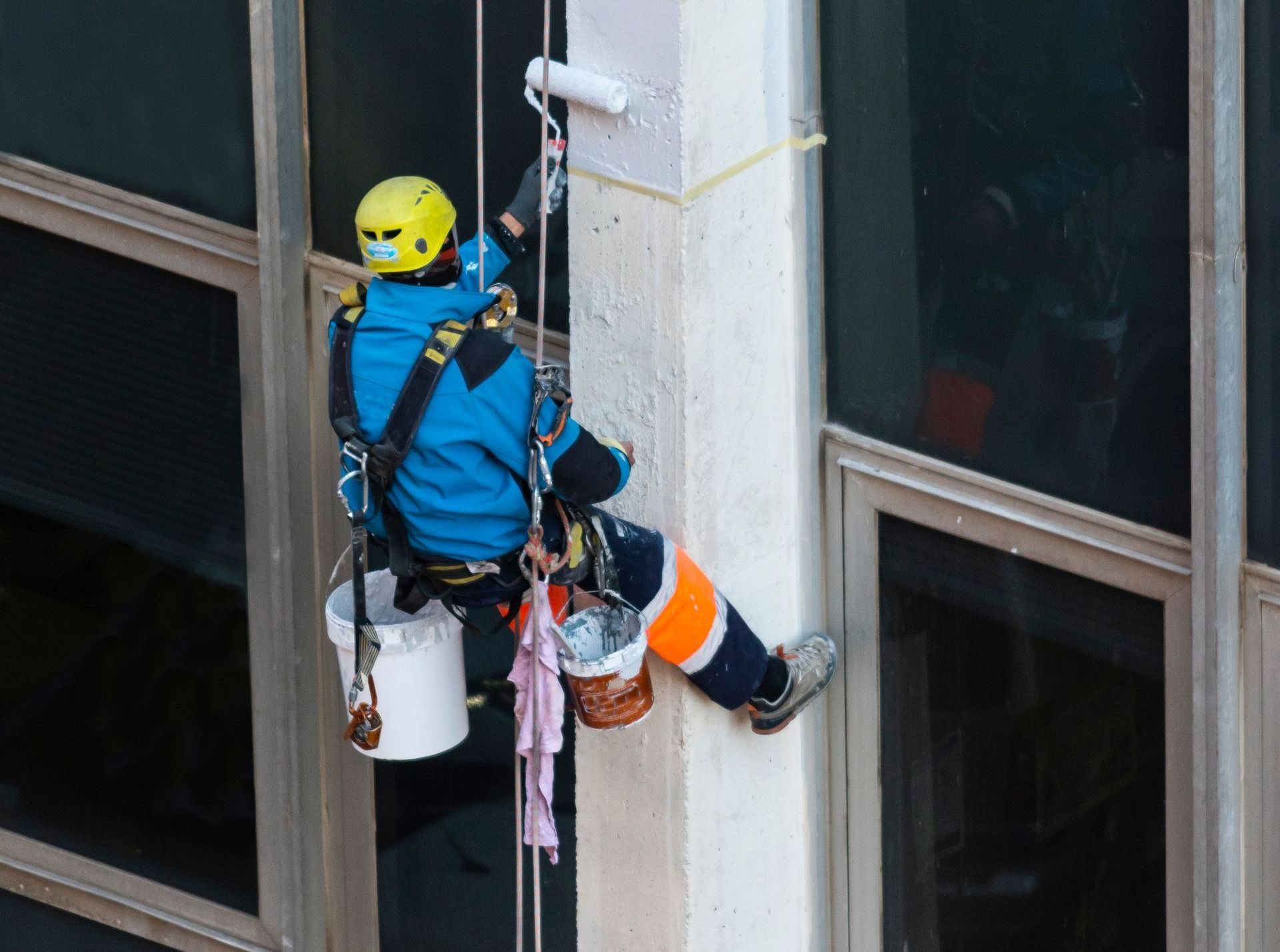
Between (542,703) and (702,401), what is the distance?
2.63 ft

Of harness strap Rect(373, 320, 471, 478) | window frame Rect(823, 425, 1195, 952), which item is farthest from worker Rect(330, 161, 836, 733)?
window frame Rect(823, 425, 1195, 952)

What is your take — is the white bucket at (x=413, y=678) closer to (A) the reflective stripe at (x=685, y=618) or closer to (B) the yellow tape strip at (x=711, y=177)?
(A) the reflective stripe at (x=685, y=618)

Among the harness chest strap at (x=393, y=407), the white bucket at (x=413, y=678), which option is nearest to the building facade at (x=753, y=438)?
the white bucket at (x=413, y=678)

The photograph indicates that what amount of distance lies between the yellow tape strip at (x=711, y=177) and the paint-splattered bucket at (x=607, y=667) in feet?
3.14

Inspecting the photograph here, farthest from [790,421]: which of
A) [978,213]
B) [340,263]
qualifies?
[340,263]

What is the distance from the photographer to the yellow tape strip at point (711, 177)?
441cm

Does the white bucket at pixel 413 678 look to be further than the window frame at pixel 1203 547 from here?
Yes

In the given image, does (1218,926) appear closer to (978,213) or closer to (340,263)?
(978,213)

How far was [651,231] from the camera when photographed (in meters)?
4.46

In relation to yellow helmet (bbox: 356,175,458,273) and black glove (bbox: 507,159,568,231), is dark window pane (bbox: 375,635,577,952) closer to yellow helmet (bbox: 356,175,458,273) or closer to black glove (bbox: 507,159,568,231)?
black glove (bbox: 507,159,568,231)

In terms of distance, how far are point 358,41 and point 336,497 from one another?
4.27 ft

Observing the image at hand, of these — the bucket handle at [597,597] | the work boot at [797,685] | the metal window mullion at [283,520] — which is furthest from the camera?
the metal window mullion at [283,520]

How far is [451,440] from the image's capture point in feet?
13.6

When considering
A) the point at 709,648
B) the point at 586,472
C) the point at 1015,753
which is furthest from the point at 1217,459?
the point at 586,472
